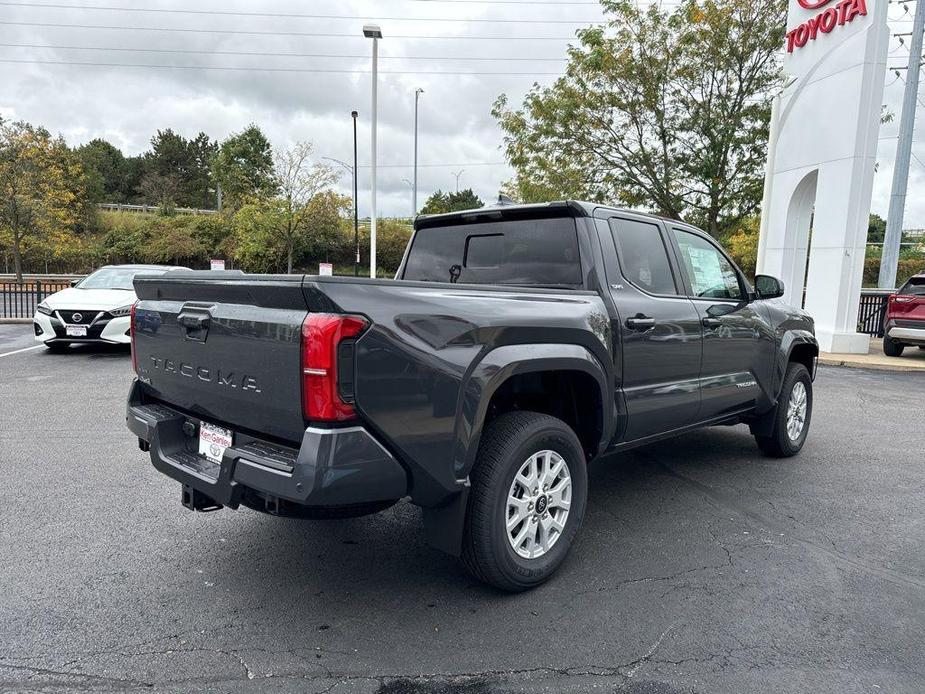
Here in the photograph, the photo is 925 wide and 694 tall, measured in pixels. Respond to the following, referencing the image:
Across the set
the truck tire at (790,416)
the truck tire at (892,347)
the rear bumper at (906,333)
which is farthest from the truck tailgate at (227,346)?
the truck tire at (892,347)

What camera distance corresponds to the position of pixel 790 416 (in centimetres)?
558

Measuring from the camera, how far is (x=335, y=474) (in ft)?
7.93

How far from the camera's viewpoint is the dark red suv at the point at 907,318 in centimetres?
1216

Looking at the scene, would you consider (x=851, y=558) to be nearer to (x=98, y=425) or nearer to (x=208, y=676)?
(x=208, y=676)

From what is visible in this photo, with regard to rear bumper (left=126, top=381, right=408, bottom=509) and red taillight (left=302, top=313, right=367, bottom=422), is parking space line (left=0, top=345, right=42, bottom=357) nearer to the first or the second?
rear bumper (left=126, top=381, right=408, bottom=509)

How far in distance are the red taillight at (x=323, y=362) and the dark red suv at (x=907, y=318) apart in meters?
13.1

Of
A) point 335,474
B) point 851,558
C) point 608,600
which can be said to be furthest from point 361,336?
point 851,558

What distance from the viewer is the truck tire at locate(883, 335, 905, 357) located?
1266cm

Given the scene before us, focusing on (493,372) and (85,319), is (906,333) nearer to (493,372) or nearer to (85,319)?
(493,372)

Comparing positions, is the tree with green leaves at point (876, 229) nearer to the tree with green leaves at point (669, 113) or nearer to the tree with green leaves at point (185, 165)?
the tree with green leaves at point (669, 113)

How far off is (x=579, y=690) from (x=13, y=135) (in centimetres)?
3153

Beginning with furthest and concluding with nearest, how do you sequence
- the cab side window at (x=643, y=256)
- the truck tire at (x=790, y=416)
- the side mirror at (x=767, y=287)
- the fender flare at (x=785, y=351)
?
1. the truck tire at (x=790, y=416)
2. the fender flare at (x=785, y=351)
3. the side mirror at (x=767, y=287)
4. the cab side window at (x=643, y=256)

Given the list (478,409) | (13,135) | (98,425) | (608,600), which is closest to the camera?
(478,409)

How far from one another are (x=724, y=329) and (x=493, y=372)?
238 cm
